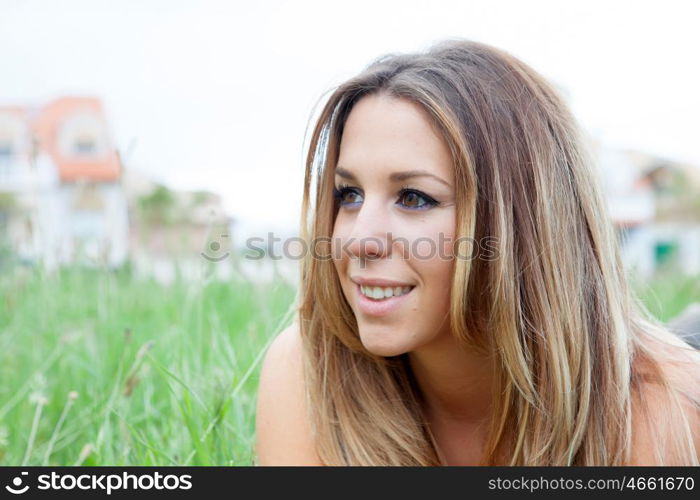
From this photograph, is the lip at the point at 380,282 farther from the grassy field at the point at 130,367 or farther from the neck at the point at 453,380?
the grassy field at the point at 130,367

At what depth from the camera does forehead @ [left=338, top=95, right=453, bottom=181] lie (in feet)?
5.73

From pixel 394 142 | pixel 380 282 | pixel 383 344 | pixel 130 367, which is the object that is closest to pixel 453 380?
pixel 383 344

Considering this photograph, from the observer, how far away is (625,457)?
1.77 metres

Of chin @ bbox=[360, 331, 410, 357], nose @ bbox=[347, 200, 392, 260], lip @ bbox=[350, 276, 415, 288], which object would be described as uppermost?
nose @ bbox=[347, 200, 392, 260]

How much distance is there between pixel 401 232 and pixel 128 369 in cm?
125

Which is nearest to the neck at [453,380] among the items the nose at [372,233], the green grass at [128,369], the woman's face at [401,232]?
the woman's face at [401,232]

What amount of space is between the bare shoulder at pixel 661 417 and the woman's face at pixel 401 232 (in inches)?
20.6

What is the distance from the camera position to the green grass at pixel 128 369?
2.04 meters

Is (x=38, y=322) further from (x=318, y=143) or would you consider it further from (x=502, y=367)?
(x=502, y=367)

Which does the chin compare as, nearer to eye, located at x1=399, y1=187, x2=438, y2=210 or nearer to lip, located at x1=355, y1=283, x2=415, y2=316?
lip, located at x1=355, y1=283, x2=415, y2=316

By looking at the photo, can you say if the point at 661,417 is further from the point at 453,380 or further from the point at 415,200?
the point at 415,200

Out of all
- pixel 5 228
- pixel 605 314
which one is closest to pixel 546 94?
pixel 605 314

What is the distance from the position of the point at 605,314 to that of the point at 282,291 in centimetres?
170

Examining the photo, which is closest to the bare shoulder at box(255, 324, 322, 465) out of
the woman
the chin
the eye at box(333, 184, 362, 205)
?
the woman
